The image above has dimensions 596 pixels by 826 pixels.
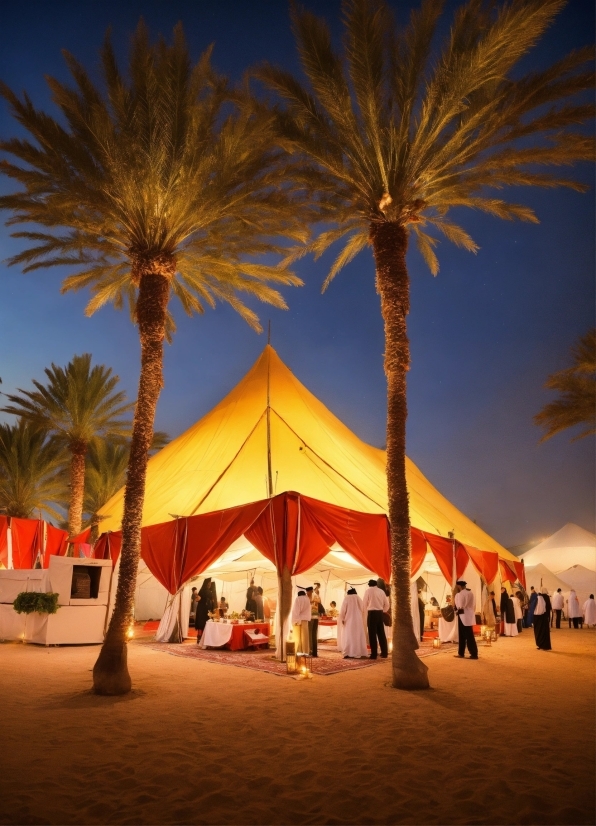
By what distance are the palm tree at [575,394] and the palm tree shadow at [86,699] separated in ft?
49.6

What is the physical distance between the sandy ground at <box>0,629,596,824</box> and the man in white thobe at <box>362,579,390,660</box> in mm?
2697

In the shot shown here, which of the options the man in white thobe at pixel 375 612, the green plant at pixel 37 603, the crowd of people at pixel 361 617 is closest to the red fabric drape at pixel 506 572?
the crowd of people at pixel 361 617

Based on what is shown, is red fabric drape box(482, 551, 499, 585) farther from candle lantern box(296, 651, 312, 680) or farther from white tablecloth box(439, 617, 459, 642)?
candle lantern box(296, 651, 312, 680)

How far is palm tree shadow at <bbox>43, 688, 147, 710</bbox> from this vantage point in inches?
289

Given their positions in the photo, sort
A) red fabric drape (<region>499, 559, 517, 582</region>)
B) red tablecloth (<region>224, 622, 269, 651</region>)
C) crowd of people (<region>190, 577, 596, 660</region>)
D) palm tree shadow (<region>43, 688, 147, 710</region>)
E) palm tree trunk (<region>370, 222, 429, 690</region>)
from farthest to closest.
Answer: red fabric drape (<region>499, 559, 517, 582</region>), red tablecloth (<region>224, 622, 269, 651</region>), crowd of people (<region>190, 577, 596, 660</region>), palm tree trunk (<region>370, 222, 429, 690</region>), palm tree shadow (<region>43, 688, 147, 710</region>)

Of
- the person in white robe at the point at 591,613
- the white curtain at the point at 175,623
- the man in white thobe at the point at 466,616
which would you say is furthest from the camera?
the person in white robe at the point at 591,613

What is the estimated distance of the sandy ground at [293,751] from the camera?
4.17 meters

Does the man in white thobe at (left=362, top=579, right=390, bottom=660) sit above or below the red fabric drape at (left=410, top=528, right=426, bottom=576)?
below

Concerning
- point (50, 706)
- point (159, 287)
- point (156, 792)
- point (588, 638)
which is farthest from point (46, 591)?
point (588, 638)

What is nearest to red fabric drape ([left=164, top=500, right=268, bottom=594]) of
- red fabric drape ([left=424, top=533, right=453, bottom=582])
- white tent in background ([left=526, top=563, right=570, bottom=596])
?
red fabric drape ([left=424, top=533, right=453, bottom=582])

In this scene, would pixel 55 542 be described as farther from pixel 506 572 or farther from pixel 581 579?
pixel 581 579

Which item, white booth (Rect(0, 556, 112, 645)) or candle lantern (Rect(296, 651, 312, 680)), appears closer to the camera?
candle lantern (Rect(296, 651, 312, 680))

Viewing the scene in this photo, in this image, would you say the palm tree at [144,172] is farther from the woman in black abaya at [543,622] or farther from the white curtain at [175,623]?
the woman in black abaya at [543,622]

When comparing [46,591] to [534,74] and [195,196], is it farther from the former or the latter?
[534,74]
